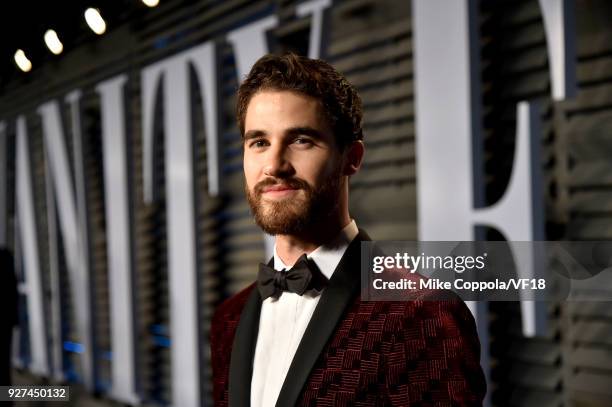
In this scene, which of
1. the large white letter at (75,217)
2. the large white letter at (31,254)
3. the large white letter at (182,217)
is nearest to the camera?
the large white letter at (182,217)

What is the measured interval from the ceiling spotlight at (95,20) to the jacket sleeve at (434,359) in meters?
2.54

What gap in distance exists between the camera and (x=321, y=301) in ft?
4.88

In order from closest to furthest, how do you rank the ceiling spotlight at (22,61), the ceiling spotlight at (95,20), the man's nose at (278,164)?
1. the man's nose at (278,164)
2. the ceiling spotlight at (95,20)
3. the ceiling spotlight at (22,61)

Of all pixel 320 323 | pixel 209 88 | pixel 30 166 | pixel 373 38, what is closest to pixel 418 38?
pixel 373 38

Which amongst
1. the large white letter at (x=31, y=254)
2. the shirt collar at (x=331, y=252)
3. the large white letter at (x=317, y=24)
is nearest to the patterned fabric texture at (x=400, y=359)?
the shirt collar at (x=331, y=252)

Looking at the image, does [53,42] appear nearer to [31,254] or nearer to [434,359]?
[434,359]

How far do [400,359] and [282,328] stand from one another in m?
0.29

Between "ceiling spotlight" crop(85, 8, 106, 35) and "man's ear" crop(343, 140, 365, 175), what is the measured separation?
2.28 m

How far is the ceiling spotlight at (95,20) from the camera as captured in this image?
131 inches

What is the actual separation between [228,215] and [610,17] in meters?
3.10

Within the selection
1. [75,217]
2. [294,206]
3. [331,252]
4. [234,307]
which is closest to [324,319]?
[331,252]

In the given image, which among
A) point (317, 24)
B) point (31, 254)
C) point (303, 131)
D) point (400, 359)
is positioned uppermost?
point (317, 24)

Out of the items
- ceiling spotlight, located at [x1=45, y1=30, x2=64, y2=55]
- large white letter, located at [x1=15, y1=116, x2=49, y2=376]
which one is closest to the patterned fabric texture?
ceiling spotlight, located at [x1=45, y1=30, x2=64, y2=55]

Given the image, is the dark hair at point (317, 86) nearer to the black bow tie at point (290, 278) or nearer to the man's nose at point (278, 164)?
the man's nose at point (278, 164)
